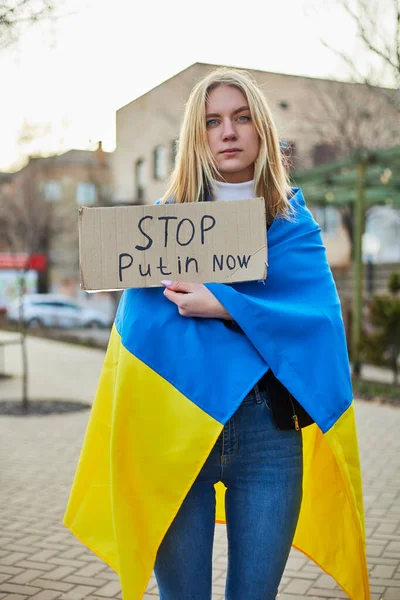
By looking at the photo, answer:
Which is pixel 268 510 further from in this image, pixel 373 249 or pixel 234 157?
pixel 373 249

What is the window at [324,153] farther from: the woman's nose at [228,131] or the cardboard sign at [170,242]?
the cardboard sign at [170,242]

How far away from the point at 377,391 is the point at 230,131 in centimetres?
947

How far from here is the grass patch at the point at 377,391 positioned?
34.9 ft

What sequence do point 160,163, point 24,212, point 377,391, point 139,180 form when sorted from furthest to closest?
point 24,212 < point 139,180 < point 377,391 < point 160,163

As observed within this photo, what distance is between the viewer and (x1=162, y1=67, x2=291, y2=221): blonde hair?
225cm

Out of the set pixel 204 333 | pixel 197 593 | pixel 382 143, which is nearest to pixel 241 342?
pixel 204 333

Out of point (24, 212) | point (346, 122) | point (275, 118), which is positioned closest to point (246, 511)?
point (275, 118)

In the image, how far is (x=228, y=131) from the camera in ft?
7.30

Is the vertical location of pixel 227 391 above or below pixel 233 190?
below

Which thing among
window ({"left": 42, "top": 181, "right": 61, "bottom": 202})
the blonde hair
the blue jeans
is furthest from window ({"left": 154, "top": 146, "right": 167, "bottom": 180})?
window ({"left": 42, "top": 181, "right": 61, "bottom": 202})

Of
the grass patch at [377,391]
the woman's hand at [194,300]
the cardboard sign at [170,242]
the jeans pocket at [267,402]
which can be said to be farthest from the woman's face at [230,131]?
the grass patch at [377,391]

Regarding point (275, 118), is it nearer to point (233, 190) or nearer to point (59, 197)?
point (233, 190)

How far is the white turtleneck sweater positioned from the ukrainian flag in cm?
13

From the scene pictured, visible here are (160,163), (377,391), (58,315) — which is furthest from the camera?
(58,315)
